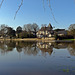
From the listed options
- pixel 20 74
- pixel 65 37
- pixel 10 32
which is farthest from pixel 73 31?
pixel 20 74

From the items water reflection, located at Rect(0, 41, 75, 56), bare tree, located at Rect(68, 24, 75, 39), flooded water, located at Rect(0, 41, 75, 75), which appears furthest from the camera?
bare tree, located at Rect(68, 24, 75, 39)

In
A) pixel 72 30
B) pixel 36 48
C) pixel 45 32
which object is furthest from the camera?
pixel 45 32

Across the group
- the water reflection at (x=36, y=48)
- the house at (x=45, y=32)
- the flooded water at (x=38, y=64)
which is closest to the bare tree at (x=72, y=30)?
the house at (x=45, y=32)

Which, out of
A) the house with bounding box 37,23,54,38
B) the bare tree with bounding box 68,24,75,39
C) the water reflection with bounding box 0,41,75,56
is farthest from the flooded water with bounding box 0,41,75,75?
the house with bounding box 37,23,54,38

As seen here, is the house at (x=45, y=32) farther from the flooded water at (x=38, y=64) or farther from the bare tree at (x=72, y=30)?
the flooded water at (x=38, y=64)

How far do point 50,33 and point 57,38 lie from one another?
77.1ft

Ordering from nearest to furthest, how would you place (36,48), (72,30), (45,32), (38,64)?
1. (38,64)
2. (36,48)
3. (72,30)
4. (45,32)

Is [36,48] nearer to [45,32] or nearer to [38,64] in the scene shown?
[38,64]

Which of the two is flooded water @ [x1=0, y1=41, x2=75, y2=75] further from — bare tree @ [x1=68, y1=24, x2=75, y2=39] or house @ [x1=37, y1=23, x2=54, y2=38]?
house @ [x1=37, y1=23, x2=54, y2=38]

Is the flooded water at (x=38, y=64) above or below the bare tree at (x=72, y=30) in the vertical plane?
below

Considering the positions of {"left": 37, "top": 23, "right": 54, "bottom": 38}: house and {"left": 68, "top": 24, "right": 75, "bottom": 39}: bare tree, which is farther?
{"left": 37, "top": 23, "right": 54, "bottom": 38}: house

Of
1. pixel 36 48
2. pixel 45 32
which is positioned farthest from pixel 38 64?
pixel 45 32

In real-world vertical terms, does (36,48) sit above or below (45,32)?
below

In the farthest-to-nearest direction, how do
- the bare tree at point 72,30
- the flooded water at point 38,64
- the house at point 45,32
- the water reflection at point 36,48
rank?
the house at point 45,32, the bare tree at point 72,30, the water reflection at point 36,48, the flooded water at point 38,64
